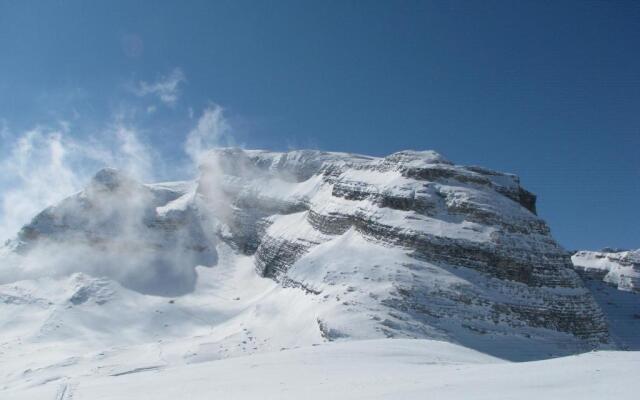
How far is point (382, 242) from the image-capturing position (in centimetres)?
4641

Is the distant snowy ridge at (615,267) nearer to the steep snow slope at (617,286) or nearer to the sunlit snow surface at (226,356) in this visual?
the steep snow slope at (617,286)

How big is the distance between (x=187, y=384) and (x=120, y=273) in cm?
5404

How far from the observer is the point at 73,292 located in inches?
2291

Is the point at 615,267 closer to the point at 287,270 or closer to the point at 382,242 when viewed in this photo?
the point at 382,242

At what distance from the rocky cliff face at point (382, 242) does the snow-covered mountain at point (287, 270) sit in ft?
0.53

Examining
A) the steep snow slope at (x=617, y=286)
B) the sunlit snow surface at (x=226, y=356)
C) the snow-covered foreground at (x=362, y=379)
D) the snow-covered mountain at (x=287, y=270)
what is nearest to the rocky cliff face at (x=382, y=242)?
the snow-covered mountain at (x=287, y=270)

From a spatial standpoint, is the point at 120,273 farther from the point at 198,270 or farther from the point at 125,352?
the point at 125,352

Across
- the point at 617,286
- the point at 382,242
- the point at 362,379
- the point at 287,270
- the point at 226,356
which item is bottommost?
the point at 362,379

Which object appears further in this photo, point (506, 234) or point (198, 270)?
point (198, 270)

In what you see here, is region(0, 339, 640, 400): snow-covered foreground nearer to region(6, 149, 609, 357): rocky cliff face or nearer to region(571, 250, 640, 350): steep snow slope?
region(6, 149, 609, 357): rocky cliff face

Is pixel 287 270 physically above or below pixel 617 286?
below

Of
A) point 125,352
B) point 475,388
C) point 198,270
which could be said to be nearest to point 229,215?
point 198,270

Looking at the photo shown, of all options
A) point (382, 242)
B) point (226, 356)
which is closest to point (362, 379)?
point (226, 356)

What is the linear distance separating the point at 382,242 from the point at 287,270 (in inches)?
569
